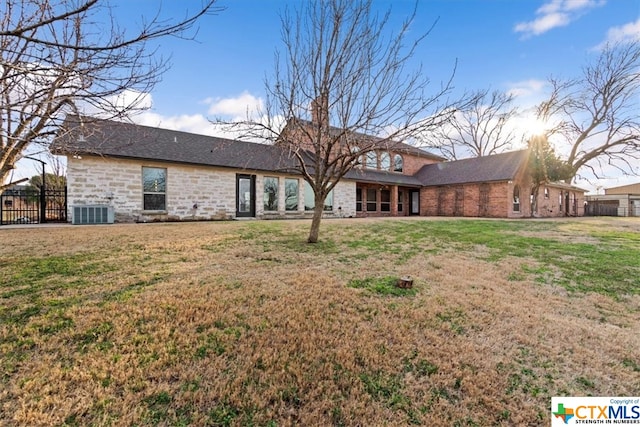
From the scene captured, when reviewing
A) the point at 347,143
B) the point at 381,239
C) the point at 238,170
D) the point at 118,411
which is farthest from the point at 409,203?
the point at 118,411

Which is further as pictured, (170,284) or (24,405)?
(170,284)

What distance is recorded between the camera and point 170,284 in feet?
13.1

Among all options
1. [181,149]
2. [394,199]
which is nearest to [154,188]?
[181,149]

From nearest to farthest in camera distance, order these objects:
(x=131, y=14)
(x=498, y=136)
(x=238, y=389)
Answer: (x=238, y=389) → (x=131, y=14) → (x=498, y=136)

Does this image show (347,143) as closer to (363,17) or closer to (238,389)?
(363,17)

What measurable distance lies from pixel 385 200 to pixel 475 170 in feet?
22.4

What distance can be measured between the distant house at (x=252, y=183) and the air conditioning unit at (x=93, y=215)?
380 mm

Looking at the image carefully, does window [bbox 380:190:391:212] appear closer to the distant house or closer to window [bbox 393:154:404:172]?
the distant house

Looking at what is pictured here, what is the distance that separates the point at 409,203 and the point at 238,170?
14.8 m

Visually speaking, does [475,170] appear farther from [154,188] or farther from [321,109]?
[154,188]

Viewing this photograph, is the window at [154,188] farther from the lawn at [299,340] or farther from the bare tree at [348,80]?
the bare tree at [348,80]

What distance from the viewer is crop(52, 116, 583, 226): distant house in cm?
1102

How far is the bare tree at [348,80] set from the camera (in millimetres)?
5586

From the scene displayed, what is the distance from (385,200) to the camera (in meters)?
22.1
